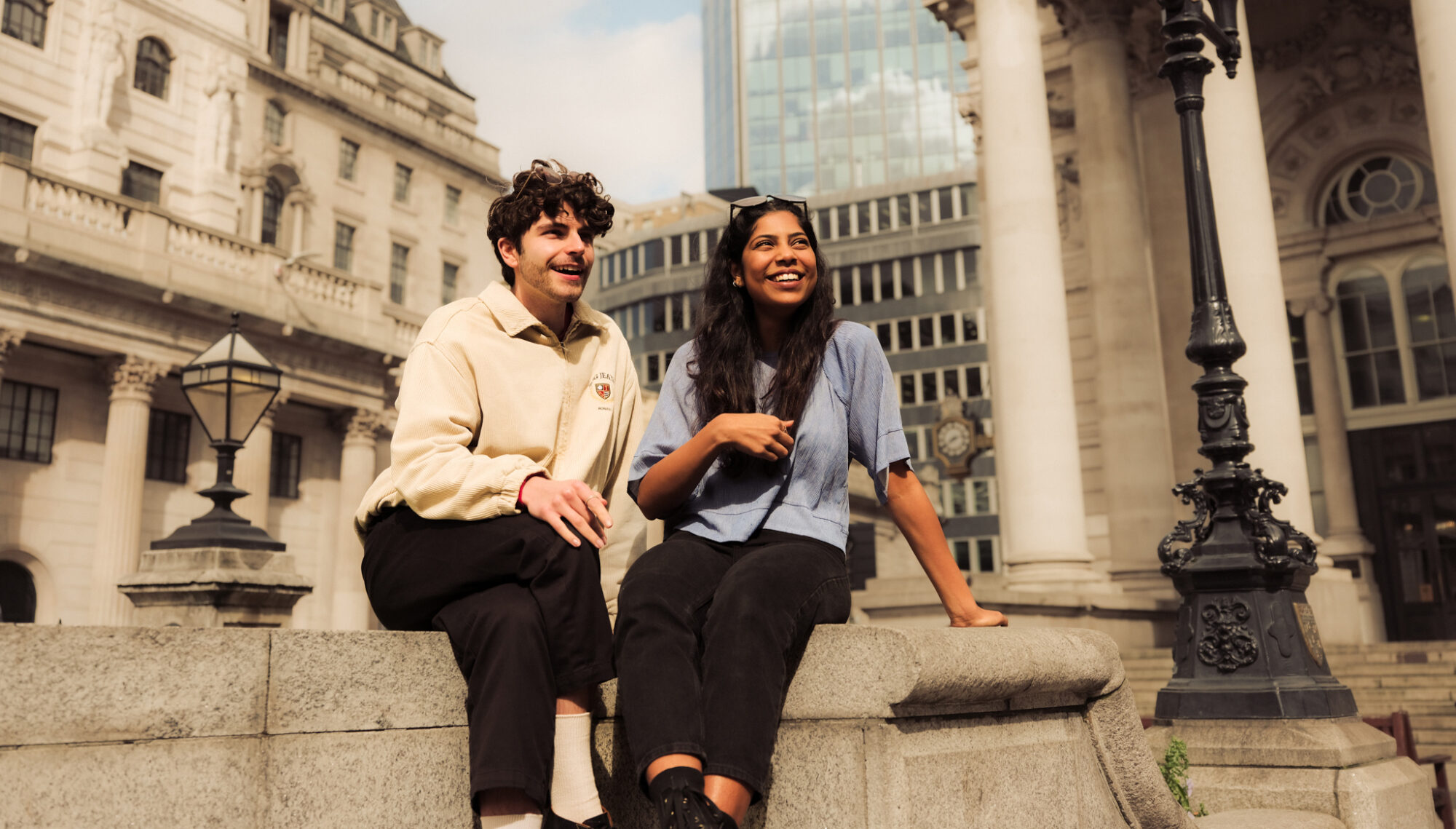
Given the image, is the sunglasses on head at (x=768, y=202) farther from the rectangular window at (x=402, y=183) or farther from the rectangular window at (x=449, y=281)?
the rectangular window at (x=402, y=183)

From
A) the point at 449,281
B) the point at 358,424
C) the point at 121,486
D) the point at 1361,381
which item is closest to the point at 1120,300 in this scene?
the point at 1361,381

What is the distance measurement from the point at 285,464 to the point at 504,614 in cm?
2851

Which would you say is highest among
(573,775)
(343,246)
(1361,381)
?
(343,246)

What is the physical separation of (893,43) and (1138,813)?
10535 centimetres

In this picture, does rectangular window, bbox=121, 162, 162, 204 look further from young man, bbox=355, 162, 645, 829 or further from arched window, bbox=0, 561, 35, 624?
young man, bbox=355, 162, 645, 829

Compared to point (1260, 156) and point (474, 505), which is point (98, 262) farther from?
point (474, 505)

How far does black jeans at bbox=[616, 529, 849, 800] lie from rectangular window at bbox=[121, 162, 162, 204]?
2997 centimetres

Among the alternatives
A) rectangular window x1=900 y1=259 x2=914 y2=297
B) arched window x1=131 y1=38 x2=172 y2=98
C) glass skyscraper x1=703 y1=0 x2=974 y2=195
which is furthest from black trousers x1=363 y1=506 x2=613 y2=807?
glass skyscraper x1=703 y1=0 x2=974 y2=195

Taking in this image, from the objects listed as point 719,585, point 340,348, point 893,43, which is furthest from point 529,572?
point 893,43

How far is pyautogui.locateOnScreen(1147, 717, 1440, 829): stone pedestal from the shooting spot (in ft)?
20.6

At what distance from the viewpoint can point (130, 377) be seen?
23703 millimetres

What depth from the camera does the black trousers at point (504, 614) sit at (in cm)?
274

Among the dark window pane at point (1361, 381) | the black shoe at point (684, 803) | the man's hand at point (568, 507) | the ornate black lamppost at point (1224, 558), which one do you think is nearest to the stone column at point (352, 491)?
the dark window pane at point (1361, 381)

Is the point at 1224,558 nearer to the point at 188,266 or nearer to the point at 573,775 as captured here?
the point at 573,775
